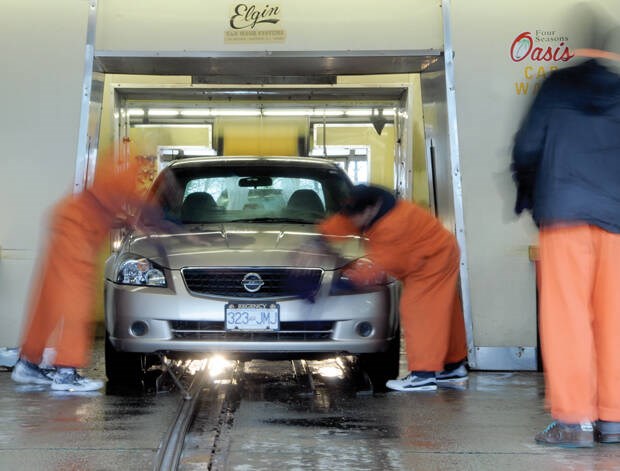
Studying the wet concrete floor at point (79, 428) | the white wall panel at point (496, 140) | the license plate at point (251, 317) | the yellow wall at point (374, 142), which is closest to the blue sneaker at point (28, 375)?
the wet concrete floor at point (79, 428)

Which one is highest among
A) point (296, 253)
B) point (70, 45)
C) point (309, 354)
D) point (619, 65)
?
point (70, 45)

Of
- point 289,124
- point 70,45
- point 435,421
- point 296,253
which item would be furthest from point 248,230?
point 289,124

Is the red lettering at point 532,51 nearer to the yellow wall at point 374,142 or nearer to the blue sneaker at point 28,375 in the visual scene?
the yellow wall at point 374,142

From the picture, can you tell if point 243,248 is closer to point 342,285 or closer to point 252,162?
point 342,285

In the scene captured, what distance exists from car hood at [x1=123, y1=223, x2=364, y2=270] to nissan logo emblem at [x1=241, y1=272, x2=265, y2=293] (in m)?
0.07

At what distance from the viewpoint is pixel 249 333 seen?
21.3ft

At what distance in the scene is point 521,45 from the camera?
8.51 m

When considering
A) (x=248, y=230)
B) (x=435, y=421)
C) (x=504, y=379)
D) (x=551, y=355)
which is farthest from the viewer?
(x=504, y=379)

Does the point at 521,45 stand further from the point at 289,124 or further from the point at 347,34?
the point at 289,124

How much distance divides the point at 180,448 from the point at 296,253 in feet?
6.19

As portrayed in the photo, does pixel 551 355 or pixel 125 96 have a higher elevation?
pixel 125 96

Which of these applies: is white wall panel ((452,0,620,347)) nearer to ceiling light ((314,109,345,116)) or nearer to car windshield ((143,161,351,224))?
car windshield ((143,161,351,224))

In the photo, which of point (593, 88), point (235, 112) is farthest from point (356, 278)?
point (235, 112)

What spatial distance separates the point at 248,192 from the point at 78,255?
62.6 inches
